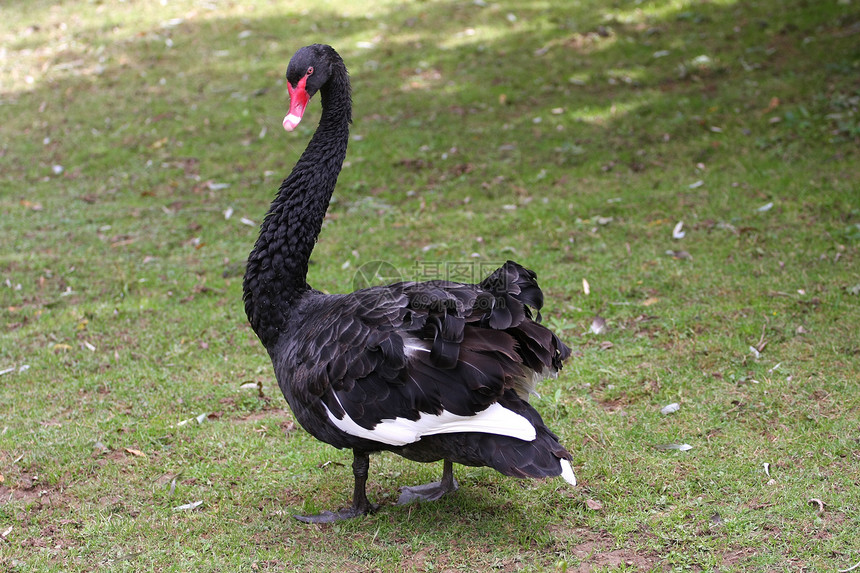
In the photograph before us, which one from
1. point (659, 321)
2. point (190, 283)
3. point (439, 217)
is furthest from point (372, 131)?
point (659, 321)

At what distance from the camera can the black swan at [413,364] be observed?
3145 mm

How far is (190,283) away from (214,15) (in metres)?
7.40

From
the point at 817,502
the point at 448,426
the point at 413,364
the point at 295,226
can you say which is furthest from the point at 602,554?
the point at 295,226

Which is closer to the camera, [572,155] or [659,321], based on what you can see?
[659,321]

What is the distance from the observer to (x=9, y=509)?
3836 millimetres

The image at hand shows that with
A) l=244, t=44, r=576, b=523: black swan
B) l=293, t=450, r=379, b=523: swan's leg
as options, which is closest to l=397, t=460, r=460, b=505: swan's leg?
l=244, t=44, r=576, b=523: black swan

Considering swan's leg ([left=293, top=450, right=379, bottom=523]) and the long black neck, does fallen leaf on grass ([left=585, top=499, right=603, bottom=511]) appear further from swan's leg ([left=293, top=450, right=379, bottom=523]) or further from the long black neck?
the long black neck

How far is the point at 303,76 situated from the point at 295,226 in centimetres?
75

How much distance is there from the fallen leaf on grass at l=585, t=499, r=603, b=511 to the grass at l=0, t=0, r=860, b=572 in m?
→ 0.06

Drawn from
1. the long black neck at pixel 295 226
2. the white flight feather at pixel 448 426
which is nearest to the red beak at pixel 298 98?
the long black neck at pixel 295 226

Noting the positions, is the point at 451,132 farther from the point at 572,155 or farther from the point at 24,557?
the point at 24,557

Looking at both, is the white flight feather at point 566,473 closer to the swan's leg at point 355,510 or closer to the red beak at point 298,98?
the swan's leg at point 355,510

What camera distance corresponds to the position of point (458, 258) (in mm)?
6613

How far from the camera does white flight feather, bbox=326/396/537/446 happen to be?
3133 millimetres
